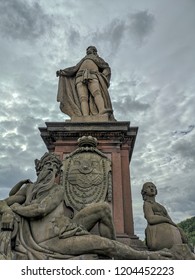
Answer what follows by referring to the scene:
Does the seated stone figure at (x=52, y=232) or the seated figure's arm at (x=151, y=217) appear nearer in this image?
the seated stone figure at (x=52, y=232)

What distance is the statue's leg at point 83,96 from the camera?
28.5ft

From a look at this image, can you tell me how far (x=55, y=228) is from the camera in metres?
4.78

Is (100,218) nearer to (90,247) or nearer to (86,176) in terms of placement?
(90,247)

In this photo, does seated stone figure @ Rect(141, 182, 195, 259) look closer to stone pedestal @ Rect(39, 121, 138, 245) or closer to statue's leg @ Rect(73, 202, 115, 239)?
stone pedestal @ Rect(39, 121, 138, 245)

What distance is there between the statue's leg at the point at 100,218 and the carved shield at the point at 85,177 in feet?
3.95

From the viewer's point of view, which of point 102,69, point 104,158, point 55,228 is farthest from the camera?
point 102,69

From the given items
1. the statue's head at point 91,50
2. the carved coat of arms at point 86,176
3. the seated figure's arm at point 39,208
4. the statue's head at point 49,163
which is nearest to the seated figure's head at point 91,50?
the statue's head at point 91,50

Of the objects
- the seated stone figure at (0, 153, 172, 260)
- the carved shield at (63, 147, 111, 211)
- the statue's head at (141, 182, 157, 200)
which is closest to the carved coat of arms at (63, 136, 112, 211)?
the carved shield at (63, 147, 111, 211)

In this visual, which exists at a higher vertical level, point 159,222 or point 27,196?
point 27,196

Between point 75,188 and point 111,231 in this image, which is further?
point 75,188

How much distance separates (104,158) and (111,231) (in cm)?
222

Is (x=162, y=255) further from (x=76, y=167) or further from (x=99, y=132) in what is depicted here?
(x=99, y=132)

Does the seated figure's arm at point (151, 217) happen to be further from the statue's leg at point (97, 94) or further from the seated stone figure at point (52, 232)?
the statue's leg at point (97, 94)
